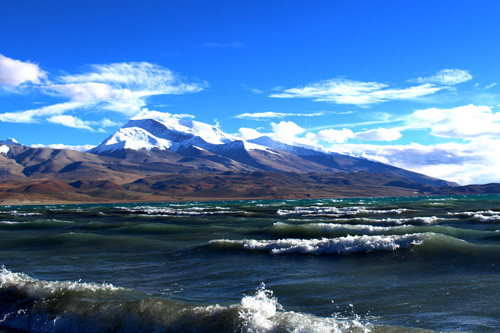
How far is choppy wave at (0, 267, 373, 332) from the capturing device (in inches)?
396

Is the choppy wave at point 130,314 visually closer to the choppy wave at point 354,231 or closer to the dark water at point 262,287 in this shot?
the dark water at point 262,287

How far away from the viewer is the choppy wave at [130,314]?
10.1 m

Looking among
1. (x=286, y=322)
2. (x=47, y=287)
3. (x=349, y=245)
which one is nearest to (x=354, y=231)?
(x=349, y=245)

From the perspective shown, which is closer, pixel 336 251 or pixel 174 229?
pixel 336 251

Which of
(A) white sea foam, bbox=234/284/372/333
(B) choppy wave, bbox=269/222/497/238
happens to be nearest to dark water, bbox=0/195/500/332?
(A) white sea foam, bbox=234/284/372/333

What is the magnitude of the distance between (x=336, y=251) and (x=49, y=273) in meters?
12.5

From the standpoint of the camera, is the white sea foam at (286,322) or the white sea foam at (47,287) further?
the white sea foam at (47,287)

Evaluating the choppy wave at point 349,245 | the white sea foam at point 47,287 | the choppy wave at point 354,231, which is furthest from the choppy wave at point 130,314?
the choppy wave at point 354,231

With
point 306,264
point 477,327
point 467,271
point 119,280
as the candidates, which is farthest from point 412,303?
point 119,280

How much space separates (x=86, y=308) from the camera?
12297mm

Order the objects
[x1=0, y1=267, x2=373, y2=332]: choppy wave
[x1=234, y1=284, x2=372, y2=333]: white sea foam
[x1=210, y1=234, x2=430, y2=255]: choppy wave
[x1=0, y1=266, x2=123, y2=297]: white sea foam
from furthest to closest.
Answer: [x1=210, y1=234, x2=430, y2=255]: choppy wave
[x1=0, y1=266, x2=123, y2=297]: white sea foam
[x1=0, y1=267, x2=373, y2=332]: choppy wave
[x1=234, y1=284, x2=372, y2=333]: white sea foam

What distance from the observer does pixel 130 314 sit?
37.7ft

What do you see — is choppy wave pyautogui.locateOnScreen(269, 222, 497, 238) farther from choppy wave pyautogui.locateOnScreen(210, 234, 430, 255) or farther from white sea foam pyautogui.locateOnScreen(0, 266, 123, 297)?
white sea foam pyautogui.locateOnScreen(0, 266, 123, 297)

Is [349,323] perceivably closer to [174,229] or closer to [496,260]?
[496,260]
